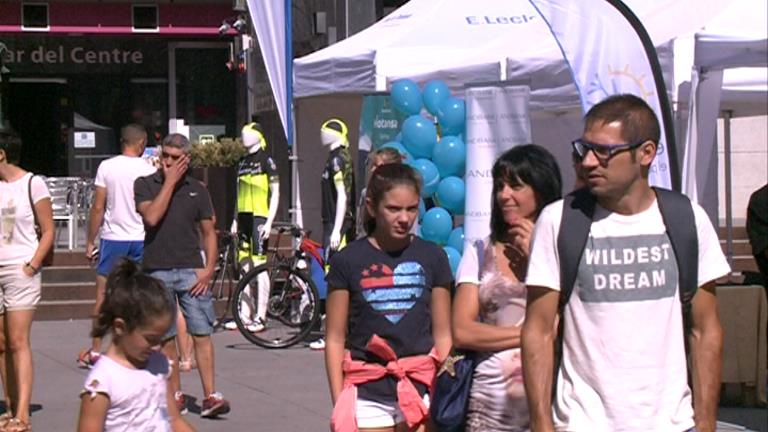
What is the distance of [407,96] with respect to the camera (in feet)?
38.4

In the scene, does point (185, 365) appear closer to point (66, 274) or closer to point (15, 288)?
point (15, 288)

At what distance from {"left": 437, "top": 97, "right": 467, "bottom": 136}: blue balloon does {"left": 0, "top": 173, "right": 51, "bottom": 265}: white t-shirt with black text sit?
3704 mm

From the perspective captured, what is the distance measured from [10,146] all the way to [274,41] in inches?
151

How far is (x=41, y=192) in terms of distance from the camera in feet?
29.7

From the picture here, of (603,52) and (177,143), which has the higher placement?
(603,52)

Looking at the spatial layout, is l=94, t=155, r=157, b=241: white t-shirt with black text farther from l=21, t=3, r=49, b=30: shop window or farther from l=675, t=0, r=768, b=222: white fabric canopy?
l=21, t=3, r=49, b=30: shop window

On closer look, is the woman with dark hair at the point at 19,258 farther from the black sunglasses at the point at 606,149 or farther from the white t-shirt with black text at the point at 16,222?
the black sunglasses at the point at 606,149

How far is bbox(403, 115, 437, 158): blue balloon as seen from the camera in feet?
37.4

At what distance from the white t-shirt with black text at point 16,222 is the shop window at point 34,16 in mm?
15350

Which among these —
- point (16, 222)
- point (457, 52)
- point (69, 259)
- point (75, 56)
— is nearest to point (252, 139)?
point (457, 52)

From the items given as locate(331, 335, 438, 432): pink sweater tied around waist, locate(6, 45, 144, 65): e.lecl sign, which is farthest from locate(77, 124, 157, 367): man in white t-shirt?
locate(6, 45, 144, 65): e.lecl sign

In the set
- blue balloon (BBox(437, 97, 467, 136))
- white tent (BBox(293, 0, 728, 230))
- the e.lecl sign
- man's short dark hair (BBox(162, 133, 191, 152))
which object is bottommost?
man's short dark hair (BBox(162, 133, 191, 152))

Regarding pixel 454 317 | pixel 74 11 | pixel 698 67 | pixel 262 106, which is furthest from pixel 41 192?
pixel 74 11

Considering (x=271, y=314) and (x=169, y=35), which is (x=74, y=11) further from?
(x=271, y=314)
